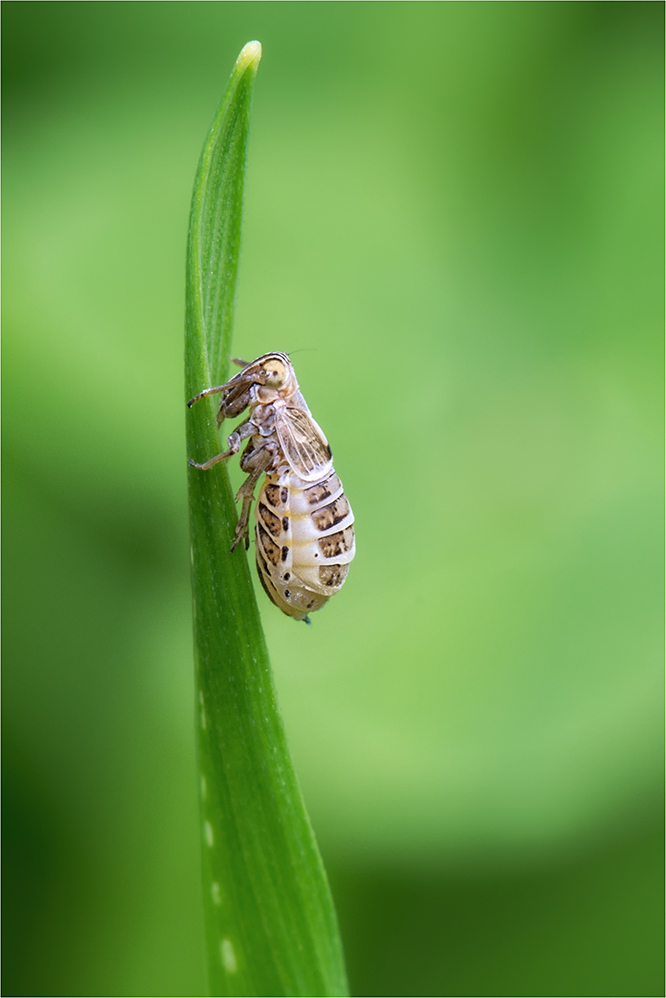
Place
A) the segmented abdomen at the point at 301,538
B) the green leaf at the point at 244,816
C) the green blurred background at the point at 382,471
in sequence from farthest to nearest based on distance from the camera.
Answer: the green blurred background at the point at 382,471
the segmented abdomen at the point at 301,538
the green leaf at the point at 244,816

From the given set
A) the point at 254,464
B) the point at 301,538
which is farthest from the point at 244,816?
the point at 254,464

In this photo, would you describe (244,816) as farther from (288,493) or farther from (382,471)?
(382,471)

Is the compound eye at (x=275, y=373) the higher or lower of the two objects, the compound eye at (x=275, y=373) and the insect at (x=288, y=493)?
the higher

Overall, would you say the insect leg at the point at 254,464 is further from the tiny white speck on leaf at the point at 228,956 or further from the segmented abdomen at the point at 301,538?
the tiny white speck on leaf at the point at 228,956

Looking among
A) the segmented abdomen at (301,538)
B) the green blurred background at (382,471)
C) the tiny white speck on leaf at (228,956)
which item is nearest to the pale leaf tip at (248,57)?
the segmented abdomen at (301,538)

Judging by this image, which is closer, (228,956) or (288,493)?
(228,956)

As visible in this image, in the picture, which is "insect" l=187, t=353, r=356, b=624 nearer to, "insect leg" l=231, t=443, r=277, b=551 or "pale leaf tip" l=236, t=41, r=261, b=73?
"insect leg" l=231, t=443, r=277, b=551

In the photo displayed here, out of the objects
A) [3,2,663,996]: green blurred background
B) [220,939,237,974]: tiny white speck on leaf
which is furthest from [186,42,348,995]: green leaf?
[3,2,663,996]: green blurred background
